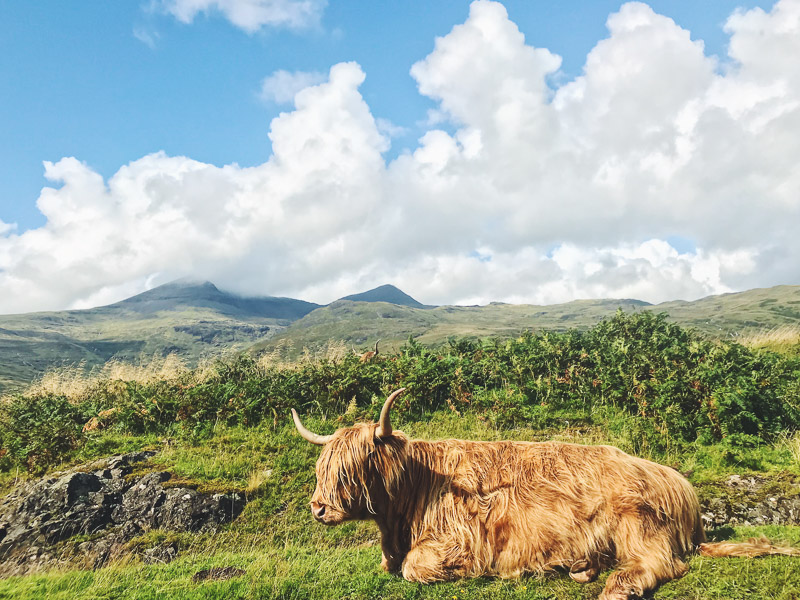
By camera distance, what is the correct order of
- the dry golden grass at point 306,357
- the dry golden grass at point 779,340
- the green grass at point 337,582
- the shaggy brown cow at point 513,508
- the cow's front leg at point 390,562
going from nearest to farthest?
1. the green grass at point 337,582
2. the shaggy brown cow at point 513,508
3. the cow's front leg at point 390,562
4. the dry golden grass at point 306,357
5. the dry golden grass at point 779,340

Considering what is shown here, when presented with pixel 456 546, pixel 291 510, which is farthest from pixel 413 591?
pixel 291 510

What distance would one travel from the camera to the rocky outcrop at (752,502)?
290 inches

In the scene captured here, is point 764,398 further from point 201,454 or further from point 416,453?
point 201,454

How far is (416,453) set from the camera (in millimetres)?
6219

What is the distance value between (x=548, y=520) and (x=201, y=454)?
327 inches

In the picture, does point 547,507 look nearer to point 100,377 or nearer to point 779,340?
point 100,377

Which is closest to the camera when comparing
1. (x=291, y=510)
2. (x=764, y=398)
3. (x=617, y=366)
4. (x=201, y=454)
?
(x=291, y=510)

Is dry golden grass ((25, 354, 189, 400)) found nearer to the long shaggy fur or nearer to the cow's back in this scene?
the long shaggy fur

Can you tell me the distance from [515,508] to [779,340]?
2025cm

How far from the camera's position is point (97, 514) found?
895 cm

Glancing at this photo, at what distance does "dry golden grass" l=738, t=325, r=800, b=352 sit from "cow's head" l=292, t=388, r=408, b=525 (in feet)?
59.0

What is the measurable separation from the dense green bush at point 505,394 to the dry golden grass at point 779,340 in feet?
19.0

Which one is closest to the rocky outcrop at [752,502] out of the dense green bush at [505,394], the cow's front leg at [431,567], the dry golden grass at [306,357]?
the dense green bush at [505,394]

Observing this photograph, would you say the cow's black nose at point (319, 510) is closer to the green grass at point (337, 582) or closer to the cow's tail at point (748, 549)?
the green grass at point (337, 582)
